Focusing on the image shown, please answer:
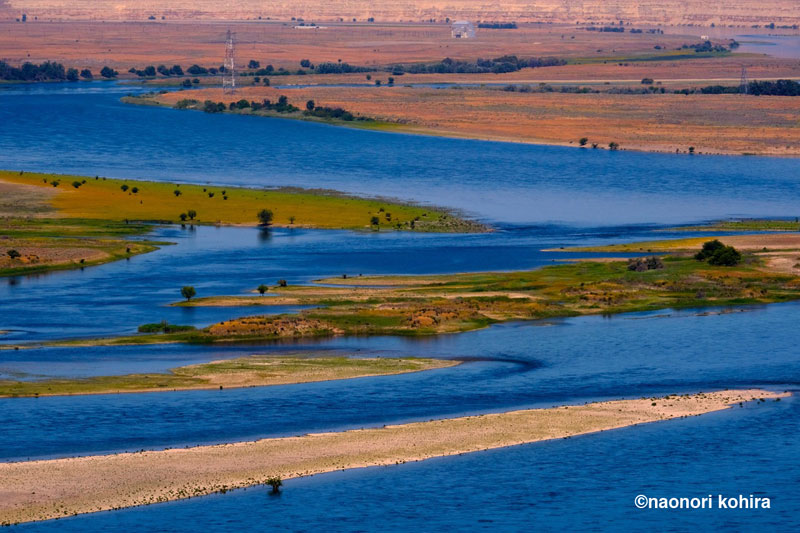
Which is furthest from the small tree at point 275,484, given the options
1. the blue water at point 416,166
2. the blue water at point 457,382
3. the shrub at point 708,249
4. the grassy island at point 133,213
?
the blue water at point 416,166

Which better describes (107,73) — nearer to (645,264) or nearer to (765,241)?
(765,241)

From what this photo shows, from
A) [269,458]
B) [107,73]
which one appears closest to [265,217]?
[269,458]

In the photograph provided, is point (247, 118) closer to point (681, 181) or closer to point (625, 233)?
point (681, 181)

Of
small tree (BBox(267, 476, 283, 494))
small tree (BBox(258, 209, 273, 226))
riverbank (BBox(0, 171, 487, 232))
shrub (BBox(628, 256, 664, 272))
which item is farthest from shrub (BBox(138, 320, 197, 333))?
small tree (BBox(258, 209, 273, 226))

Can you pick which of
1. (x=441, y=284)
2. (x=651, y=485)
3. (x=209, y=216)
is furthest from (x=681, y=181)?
(x=651, y=485)

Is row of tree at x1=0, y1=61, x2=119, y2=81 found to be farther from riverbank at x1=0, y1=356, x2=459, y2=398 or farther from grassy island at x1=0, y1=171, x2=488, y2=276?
riverbank at x1=0, y1=356, x2=459, y2=398

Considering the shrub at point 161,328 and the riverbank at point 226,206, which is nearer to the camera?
the shrub at point 161,328

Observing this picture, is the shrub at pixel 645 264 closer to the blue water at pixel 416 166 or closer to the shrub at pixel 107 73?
the blue water at pixel 416 166
